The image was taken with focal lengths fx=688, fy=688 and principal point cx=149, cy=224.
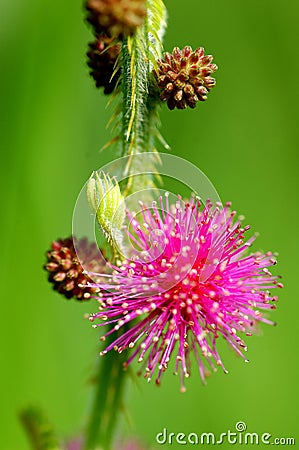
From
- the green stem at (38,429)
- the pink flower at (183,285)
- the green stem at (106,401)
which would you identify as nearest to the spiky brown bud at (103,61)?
the pink flower at (183,285)

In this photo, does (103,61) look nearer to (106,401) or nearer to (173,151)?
(106,401)

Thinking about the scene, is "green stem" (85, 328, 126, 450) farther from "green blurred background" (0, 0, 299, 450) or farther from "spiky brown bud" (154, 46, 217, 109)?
"green blurred background" (0, 0, 299, 450)

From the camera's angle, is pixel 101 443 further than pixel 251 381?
No

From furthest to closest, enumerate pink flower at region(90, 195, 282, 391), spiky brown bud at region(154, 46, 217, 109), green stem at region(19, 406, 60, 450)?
1. green stem at region(19, 406, 60, 450)
2. pink flower at region(90, 195, 282, 391)
3. spiky brown bud at region(154, 46, 217, 109)

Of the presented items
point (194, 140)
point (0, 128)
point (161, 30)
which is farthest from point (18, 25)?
point (161, 30)

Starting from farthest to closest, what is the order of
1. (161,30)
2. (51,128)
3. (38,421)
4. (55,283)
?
1. (51,128)
2. (38,421)
3. (55,283)
4. (161,30)

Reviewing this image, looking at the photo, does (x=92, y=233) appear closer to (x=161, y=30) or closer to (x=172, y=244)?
(x=172, y=244)

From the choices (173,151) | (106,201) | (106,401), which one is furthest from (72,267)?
(173,151)

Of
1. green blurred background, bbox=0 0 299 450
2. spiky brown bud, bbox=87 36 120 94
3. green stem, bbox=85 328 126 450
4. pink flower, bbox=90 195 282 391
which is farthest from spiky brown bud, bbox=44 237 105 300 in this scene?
green blurred background, bbox=0 0 299 450
